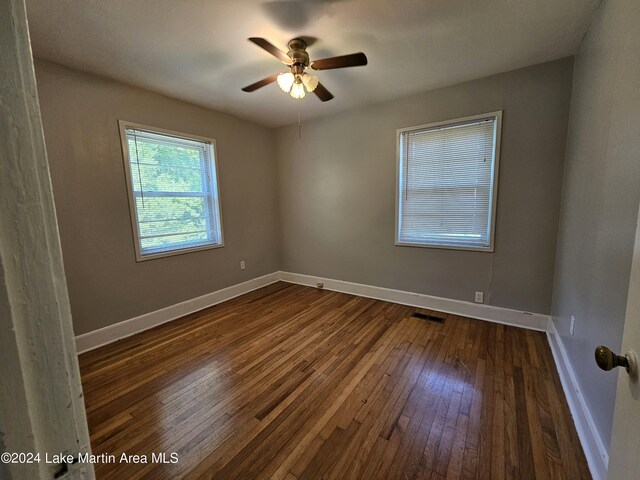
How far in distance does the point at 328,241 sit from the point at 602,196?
9.19 ft

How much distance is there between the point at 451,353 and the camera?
7.37ft

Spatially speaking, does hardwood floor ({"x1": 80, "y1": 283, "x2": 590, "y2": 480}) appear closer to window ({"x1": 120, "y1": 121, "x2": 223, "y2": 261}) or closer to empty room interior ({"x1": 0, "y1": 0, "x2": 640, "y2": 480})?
empty room interior ({"x1": 0, "y1": 0, "x2": 640, "y2": 480})

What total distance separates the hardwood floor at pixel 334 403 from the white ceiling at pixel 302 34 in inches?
96.7

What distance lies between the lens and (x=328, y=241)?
3.85 metres

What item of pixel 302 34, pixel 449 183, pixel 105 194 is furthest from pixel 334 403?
pixel 105 194

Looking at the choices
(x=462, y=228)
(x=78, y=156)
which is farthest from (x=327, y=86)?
(x=78, y=156)

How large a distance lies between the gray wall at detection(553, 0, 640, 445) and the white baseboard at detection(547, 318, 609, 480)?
0.05 metres

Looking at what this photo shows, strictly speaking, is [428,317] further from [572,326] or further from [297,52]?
[297,52]

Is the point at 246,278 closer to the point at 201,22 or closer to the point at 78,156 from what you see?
the point at 78,156

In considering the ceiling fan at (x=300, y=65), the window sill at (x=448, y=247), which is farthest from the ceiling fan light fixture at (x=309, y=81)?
the window sill at (x=448, y=247)

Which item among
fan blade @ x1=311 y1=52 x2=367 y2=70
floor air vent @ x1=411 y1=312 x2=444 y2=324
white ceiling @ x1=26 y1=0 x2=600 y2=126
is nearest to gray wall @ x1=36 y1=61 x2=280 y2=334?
white ceiling @ x1=26 y1=0 x2=600 y2=126

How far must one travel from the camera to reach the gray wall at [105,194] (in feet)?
7.29

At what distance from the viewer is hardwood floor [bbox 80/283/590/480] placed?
4.36 ft

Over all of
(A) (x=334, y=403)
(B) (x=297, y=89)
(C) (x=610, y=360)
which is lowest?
(A) (x=334, y=403)
